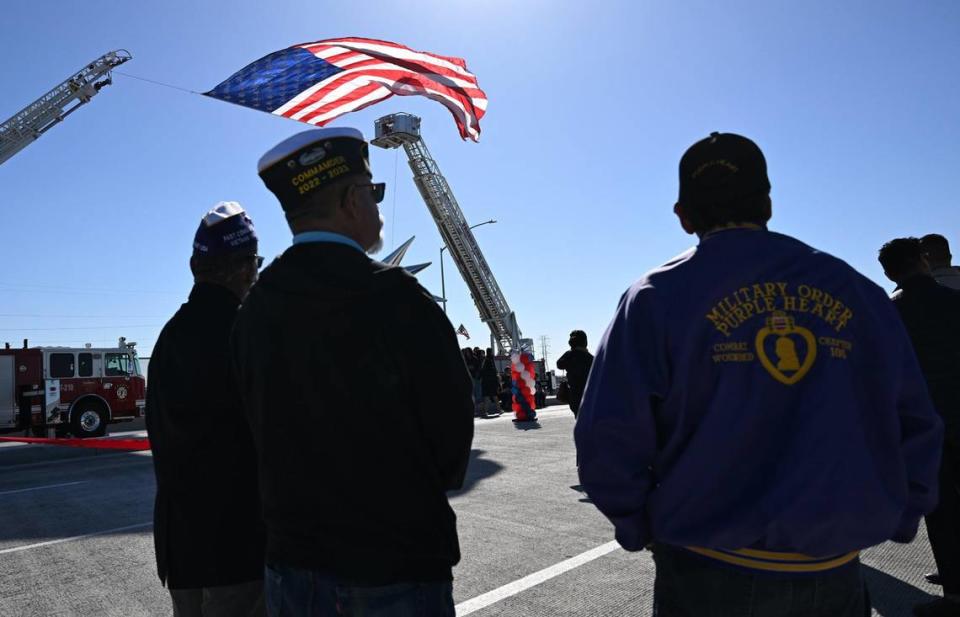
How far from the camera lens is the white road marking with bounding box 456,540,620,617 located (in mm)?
3895

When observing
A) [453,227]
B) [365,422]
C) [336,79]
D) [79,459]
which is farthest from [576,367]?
[453,227]

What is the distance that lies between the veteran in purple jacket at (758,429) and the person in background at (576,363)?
6095 mm

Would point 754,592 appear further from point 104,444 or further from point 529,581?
point 104,444

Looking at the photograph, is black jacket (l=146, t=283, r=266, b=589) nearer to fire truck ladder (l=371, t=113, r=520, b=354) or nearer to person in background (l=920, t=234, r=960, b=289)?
person in background (l=920, t=234, r=960, b=289)

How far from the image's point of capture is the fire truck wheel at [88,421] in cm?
1920

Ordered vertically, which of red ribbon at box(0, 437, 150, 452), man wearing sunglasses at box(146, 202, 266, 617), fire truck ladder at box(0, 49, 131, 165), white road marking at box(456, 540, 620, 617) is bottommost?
white road marking at box(456, 540, 620, 617)

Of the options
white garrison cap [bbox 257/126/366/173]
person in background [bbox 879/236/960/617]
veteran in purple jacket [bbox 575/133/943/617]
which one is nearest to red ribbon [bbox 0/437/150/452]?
white garrison cap [bbox 257/126/366/173]

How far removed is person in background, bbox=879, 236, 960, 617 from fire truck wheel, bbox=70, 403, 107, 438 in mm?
20938

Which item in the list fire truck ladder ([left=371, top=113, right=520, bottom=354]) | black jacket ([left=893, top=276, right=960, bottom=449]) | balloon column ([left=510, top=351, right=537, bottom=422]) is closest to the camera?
black jacket ([left=893, top=276, right=960, bottom=449])

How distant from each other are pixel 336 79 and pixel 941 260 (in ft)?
20.6

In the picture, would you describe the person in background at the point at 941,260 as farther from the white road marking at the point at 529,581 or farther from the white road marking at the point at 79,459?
the white road marking at the point at 79,459

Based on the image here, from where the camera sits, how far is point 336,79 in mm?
7785

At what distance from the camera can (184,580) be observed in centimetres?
213

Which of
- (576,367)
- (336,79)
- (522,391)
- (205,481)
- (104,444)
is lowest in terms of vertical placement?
(104,444)
